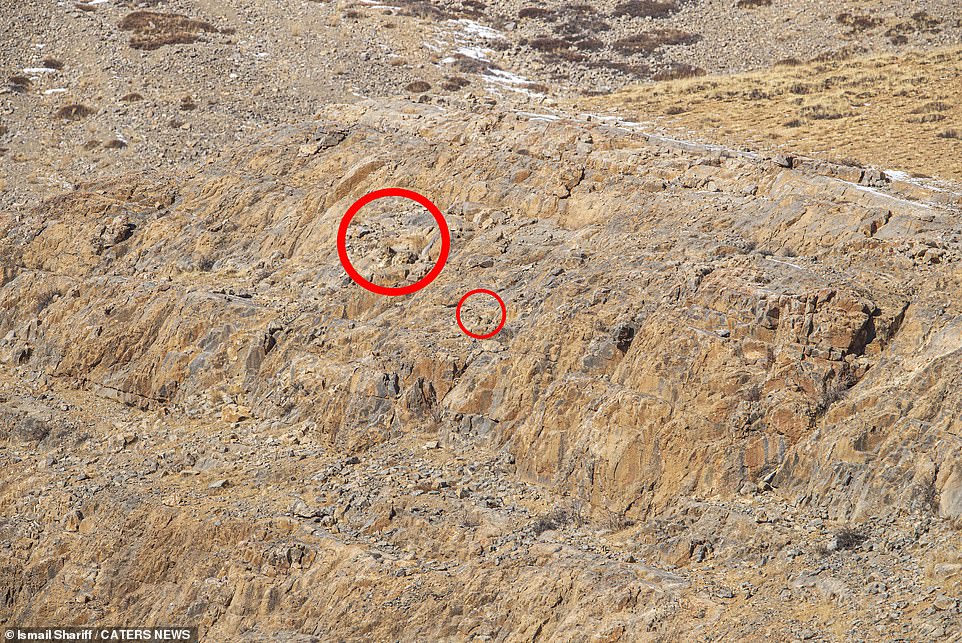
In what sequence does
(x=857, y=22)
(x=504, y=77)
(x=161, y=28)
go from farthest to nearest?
(x=857, y=22)
(x=161, y=28)
(x=504, y=77)

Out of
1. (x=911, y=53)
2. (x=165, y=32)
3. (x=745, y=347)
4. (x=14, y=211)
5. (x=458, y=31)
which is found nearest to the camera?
(x=745, y=347)

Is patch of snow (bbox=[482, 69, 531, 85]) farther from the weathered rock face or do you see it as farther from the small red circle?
the small red circle

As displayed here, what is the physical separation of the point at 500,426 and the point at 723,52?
3541cm

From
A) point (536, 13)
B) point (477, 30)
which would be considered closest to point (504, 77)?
point (477, 30)

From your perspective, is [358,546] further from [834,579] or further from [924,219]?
[924,219]

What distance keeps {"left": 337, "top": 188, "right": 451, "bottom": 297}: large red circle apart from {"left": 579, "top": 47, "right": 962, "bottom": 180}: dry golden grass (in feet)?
33.3

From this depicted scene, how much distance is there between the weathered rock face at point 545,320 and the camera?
68.2 feet

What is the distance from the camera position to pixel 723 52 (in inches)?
2089

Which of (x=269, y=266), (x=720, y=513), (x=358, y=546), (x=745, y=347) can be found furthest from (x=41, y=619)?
(x=745, y=347)

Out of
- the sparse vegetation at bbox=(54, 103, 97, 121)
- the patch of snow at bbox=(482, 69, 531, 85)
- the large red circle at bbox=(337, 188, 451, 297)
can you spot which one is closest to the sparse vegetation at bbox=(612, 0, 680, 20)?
the patch of snow at bbox=(482, 69, 531, 85)

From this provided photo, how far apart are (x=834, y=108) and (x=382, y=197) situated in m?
18.0

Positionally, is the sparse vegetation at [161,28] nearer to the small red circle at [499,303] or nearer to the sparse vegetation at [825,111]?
the sparse vegetation at [825,111]

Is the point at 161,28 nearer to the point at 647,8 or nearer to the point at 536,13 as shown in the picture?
the point at 536,13

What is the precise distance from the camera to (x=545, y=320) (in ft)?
82.7
